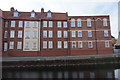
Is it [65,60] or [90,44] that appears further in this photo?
[90,44]

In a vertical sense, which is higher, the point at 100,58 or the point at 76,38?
the point at 76,38

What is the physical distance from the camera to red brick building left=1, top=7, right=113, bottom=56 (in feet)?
90.9

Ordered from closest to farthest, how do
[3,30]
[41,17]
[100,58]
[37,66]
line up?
[37,66] → [100,58] → [3,30] → [41,17]

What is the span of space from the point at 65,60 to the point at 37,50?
10982 mm

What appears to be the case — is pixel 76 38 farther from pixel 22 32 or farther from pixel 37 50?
pixel 22 32

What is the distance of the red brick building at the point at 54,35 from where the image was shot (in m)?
27.7

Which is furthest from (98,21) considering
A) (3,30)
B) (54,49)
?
(3,30)

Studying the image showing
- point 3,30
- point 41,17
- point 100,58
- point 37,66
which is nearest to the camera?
point 37,66

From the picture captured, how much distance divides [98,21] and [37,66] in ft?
69.0

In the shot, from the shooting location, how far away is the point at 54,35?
2866 cm

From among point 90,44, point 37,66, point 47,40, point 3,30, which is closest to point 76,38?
point 90,44

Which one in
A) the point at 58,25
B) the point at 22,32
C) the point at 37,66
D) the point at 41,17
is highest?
the point at 41,17

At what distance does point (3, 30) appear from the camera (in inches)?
1089

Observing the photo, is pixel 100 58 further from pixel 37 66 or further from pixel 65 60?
pixel 37 66
